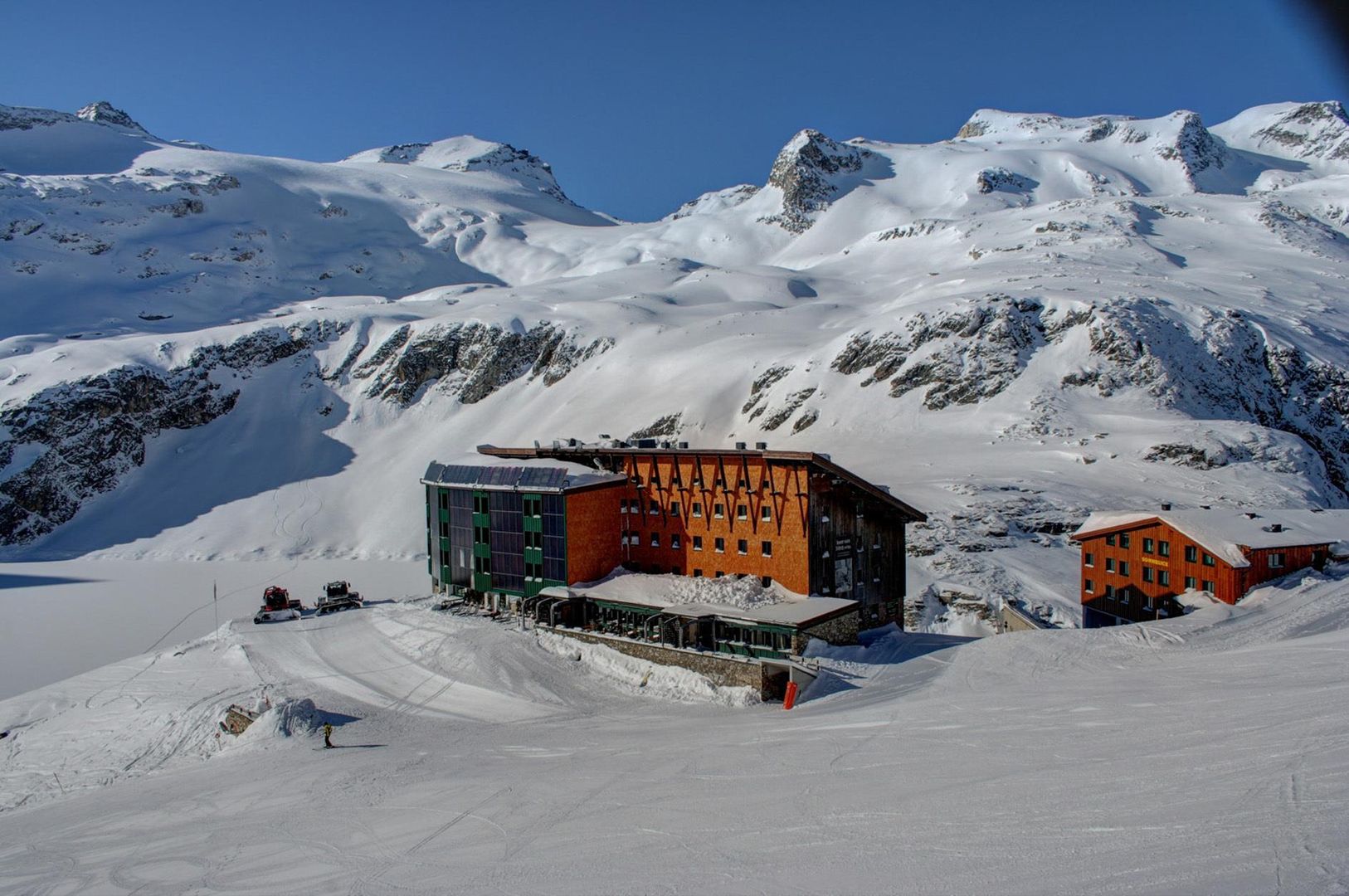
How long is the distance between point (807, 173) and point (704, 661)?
170 m

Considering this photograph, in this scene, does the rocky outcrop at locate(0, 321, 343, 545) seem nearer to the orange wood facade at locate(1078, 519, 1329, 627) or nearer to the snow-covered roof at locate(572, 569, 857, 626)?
the snow-covered roof at locate(572, 569, 857, 626)

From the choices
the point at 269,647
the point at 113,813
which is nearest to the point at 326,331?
the point at 269,647

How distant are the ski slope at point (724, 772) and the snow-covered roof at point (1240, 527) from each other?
1972mm

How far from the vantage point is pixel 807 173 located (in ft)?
595

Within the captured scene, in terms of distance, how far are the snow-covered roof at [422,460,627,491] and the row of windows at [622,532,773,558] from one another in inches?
104

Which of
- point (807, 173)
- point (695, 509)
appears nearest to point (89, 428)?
point (695, 509)

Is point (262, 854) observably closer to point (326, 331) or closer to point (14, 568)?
point (14, 568)

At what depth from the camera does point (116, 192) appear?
142 metres

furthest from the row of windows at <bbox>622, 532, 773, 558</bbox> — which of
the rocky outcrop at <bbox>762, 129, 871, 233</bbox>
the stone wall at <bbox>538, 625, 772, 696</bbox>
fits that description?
the rocky outcrop at <bbox>762, 129, 871, 233</bbox>

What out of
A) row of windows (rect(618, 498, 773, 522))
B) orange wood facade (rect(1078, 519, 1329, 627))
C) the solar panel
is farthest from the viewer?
the solar panel

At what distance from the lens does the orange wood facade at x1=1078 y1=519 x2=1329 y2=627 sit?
3183 cm

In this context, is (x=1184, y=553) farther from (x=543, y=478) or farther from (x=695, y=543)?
(x=543, y=478)

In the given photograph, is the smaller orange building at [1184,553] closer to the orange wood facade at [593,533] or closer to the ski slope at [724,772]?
the ski slope at [724,772]

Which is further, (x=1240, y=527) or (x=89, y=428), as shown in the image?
(x=89, y=428)
